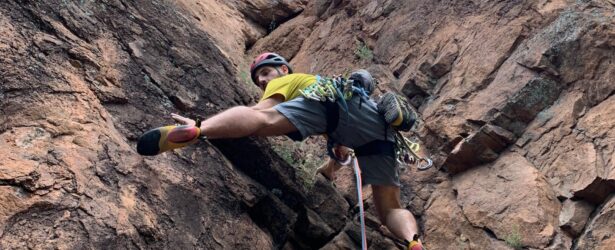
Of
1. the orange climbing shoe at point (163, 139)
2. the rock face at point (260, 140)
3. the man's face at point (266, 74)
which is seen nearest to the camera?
the rock face at point (260, 140)

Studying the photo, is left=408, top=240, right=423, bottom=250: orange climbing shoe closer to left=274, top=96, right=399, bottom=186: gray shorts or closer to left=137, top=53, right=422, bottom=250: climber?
left=137, top=53, right=422, bottom=250: climber

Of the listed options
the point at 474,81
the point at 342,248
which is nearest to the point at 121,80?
the point at 342,248

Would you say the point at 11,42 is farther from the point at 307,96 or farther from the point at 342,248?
the point at 342,248

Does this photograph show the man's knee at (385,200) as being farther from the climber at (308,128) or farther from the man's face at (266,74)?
the man's face at (266,74)

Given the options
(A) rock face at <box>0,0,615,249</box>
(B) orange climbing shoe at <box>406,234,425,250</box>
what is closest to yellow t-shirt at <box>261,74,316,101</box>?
(A) rock face at <box>0,0,615,249</box>

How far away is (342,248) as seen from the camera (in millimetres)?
4930

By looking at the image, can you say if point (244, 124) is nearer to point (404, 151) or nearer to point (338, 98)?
point (338, 98)

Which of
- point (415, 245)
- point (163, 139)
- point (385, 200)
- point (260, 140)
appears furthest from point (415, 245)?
point (163, 139)

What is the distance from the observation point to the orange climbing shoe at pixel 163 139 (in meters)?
3.74

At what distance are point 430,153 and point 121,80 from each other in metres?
3.22

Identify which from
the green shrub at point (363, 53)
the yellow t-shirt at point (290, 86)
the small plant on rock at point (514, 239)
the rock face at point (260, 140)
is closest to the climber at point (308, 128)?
the yellow t-shirt at point (290, 86)

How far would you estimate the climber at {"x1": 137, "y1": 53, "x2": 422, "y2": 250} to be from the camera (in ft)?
13.0

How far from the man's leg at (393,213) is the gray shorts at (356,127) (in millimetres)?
87

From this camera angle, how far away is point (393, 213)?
4984 mm
